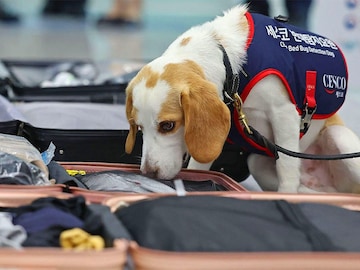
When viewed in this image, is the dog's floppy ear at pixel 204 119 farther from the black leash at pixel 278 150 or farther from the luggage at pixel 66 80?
the luggage at pixel 66 80

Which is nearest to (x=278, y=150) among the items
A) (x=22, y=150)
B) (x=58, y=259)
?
(x=22, y=150)

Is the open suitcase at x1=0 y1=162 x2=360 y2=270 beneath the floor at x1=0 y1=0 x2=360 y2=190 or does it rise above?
above

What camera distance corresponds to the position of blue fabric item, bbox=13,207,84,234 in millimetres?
1172

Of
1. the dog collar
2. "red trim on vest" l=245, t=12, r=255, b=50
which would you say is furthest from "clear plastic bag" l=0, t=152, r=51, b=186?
"red trim on vest" l=245, t=12, r=255, b=50

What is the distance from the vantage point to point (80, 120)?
2.36m

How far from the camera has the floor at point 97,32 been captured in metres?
5.66

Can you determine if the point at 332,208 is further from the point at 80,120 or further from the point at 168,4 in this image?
the point at 168,4

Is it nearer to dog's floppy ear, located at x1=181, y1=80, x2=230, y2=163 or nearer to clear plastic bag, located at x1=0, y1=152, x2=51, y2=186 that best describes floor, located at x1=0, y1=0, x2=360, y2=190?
dog's floppy ear, located at x1=181, y1=80, x2=230, y2=163

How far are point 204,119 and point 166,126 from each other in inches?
4.2

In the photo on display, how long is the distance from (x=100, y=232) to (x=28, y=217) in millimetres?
138

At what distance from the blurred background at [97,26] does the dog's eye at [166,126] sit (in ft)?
9.70

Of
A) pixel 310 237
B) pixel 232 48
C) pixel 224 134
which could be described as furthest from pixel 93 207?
pixel 232 48

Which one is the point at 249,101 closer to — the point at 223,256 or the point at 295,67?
the point at 295,67

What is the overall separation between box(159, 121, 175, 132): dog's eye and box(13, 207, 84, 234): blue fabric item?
1.72 feet
